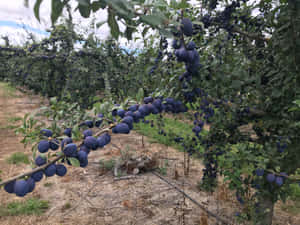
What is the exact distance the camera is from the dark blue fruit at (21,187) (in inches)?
31.1

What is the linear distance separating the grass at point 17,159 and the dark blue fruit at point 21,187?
354cm

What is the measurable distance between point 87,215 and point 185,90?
209 centimetres

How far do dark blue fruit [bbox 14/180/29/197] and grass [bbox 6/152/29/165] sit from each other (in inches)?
139

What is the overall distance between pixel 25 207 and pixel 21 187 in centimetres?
231

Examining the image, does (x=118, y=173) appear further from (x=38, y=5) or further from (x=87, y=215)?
(x=38, y=5)

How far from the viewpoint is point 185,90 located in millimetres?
1340

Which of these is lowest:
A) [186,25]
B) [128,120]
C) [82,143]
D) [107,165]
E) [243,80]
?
[107,165]

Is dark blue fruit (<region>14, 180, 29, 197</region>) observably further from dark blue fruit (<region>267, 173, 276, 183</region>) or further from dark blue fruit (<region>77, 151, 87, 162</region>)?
dark blue fruit (<region>267, 173, 276, 183</region>)

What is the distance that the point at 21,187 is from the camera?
797mm

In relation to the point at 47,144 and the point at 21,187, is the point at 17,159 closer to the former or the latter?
the point at 47,144

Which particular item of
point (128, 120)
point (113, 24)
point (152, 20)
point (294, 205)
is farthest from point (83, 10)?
point (294, 205)

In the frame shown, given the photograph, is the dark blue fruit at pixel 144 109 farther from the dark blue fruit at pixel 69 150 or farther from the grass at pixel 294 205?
the grass at pixel 294 205

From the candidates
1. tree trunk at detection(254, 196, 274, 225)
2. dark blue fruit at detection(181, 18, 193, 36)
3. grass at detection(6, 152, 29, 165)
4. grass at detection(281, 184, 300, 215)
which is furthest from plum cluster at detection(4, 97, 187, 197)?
grass at detection(6, 152, 29, 165)

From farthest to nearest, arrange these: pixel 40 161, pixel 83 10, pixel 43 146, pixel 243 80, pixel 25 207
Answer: pixel 25 207 < pixel 243 80 < pixel 43 146 < pixel 40 161 < pixel 83 10
